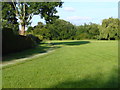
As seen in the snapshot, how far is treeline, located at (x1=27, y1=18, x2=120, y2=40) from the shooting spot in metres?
72.8

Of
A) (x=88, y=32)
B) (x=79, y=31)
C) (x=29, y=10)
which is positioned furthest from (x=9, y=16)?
(x=88, y=32)

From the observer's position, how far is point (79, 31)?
286ft

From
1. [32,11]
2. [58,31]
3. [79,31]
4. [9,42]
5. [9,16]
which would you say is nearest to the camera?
[9,42]

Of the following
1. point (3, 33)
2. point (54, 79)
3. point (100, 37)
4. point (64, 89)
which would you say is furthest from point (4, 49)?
point (100, 37)

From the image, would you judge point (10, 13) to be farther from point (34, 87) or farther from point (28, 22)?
point (34, 87)

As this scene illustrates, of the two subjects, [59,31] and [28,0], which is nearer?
[28,0]

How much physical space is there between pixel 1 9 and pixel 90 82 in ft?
79.5

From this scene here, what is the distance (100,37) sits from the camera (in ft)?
253

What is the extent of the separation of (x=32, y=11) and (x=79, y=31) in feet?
198

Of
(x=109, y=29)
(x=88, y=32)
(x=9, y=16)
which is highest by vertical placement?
(x=9, y=16)

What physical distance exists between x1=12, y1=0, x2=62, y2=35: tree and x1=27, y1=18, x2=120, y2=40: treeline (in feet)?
124

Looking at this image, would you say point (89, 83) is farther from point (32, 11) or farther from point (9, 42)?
point (32, 11)


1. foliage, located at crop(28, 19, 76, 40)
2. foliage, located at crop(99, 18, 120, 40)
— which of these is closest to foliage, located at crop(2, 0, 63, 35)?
foliage, located at crop(28, 19, 76, 40)

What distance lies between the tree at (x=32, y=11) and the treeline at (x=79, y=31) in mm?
37748
